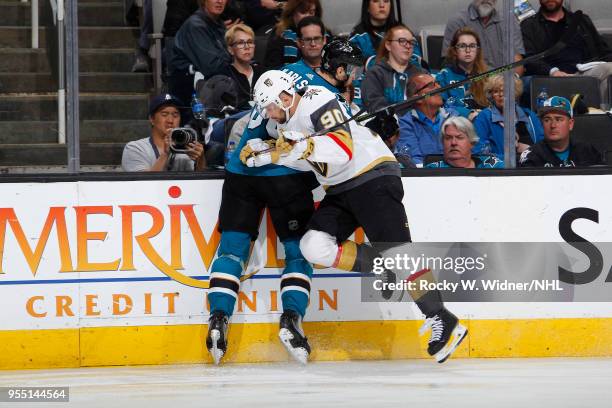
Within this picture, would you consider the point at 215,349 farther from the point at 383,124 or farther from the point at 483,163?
the point at 483,163

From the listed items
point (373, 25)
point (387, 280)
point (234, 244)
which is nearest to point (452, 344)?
point (387, 280)

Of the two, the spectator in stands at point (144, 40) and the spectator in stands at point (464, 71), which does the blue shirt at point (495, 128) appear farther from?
the spectator in stands at point (144, 40)

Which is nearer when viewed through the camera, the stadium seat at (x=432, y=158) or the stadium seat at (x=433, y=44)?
the stadium seat at (x=432, y=158)

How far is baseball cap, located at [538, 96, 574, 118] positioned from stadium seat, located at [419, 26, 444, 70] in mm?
777

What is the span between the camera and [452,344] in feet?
20.1

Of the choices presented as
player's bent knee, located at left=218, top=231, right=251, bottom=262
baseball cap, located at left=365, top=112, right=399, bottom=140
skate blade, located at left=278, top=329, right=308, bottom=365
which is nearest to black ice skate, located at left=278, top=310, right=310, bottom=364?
skate blade, located at left=278, top=329, right=308, bottom=365

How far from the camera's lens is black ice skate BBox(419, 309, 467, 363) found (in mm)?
6129

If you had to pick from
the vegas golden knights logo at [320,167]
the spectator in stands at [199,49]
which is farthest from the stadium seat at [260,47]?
the vegas golden knights logo at [320,167]

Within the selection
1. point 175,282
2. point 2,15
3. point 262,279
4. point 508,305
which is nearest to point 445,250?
point 508,305

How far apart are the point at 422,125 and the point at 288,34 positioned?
3.28ft

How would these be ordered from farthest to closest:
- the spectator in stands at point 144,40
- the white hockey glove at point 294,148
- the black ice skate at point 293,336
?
the spectator in stands at point 144,40, the black ice skate at point 293,336, the white hockey glove at point 294,148

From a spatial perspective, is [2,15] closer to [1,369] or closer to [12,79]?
[12,79]

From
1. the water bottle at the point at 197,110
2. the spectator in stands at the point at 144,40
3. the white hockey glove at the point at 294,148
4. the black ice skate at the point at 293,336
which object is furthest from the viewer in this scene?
the spectator in stands at the point at 144,40

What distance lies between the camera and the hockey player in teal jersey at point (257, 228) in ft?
20.7
